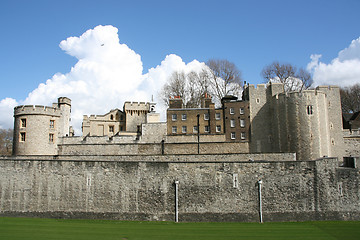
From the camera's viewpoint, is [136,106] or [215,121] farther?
[136,106]

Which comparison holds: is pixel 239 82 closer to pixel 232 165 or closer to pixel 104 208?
pixel 232 165

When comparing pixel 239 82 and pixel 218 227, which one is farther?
pixel 239 82

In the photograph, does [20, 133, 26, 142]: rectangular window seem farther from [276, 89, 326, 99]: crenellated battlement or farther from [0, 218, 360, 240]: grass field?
[276, 89, 326, 99]: crenellated battlement

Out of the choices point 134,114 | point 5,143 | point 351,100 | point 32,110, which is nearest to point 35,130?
point 32,110

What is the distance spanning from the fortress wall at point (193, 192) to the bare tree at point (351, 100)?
33.3 metres

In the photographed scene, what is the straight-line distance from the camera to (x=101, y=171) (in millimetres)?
19891

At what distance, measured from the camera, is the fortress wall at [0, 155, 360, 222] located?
62.7 ft

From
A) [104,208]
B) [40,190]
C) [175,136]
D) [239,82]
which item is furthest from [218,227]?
[239,82]

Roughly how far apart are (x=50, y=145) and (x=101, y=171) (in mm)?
9560

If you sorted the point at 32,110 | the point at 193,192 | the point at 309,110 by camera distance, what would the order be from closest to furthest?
the point at 193,192
the point at 32,110
the point at 309,110

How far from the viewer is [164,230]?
52.6 feet

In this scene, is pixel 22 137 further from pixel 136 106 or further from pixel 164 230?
pixel 136 106

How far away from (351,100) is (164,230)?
1745 inches

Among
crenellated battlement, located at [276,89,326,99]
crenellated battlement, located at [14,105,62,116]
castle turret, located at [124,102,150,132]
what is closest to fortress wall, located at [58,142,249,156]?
crenellated battlement, located at [14,105,62,116]
